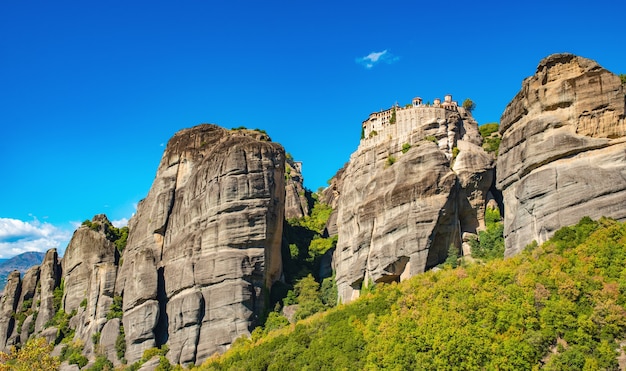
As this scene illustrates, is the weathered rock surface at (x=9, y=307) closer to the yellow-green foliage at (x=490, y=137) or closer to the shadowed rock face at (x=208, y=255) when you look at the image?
the shadowed rock face at (x=208, y=255)

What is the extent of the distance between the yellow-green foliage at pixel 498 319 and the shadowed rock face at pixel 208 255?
24.9ft

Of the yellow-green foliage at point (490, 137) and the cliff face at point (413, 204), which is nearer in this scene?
the cliff face at point (413, 204)

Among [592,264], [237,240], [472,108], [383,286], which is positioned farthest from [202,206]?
[592,264]

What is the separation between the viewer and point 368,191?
6469 centimetres

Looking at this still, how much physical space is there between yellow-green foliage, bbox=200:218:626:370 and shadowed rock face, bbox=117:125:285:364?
759cm

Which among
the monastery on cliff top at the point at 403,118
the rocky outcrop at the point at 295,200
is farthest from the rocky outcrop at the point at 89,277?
the monastery on cliff top at the point at 403,118

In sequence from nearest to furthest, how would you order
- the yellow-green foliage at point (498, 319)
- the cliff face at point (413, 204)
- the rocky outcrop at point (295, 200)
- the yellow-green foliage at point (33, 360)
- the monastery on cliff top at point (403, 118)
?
the yellow-green foliage at point (498, 319) < the cliff face at point (413, 204) < the yellow-green foliage at point (33, 360) < the monastery on cliff top at point (403, 118) < the rocky outcrop at point (295, 200)

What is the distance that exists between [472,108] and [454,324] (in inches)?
1431

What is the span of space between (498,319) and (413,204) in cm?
1665

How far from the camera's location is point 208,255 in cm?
6338

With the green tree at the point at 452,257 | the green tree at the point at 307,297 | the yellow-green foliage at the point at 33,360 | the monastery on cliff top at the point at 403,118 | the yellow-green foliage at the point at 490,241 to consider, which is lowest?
the yellow-green foliage at the point at 33,360

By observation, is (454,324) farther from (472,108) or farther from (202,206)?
(472,108)

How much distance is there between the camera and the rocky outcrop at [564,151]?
4716cm

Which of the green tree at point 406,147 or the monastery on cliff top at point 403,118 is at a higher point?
the monastery on cliff top at point 403,118
